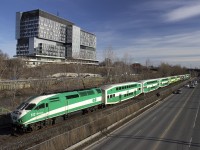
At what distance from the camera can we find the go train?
906 inches

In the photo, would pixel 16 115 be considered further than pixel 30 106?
No

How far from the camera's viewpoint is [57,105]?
27062 millimetres

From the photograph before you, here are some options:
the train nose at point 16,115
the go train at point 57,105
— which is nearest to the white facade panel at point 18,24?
the go train at point 57,105

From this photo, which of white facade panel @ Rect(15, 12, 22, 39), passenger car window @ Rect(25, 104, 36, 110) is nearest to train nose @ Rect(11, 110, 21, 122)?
passenger car window @ Rect(25, 104, 36, 110)

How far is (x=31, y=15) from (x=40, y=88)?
12247 cm

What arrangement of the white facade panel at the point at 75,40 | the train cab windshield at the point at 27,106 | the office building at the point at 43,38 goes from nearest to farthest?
1. the train cab windshield at the point at 27,106
2. the office building at the point at 43,38
3. the white facade panel at the point at 75,40

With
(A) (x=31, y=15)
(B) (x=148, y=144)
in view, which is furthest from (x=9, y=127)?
(A) (x=31, y=15)

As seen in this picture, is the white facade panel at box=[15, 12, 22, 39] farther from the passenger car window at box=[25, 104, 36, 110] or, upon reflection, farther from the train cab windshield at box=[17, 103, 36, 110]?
the passenger car window at box=[25, 104, 36, 110]

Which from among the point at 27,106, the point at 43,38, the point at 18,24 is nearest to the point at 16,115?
the point at 27,106

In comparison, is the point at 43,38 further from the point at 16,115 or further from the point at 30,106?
the point at 16,115

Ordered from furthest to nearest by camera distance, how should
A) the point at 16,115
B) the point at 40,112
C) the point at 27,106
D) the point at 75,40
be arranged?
the point at 75,40 → the point at 40,112 → the point at 27,106 → the point at 16,115

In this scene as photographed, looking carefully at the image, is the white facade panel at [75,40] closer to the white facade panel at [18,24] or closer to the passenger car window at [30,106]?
the white facade panel at [18,24]

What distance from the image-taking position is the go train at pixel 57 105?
23.0 meters

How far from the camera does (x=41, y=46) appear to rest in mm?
157250
